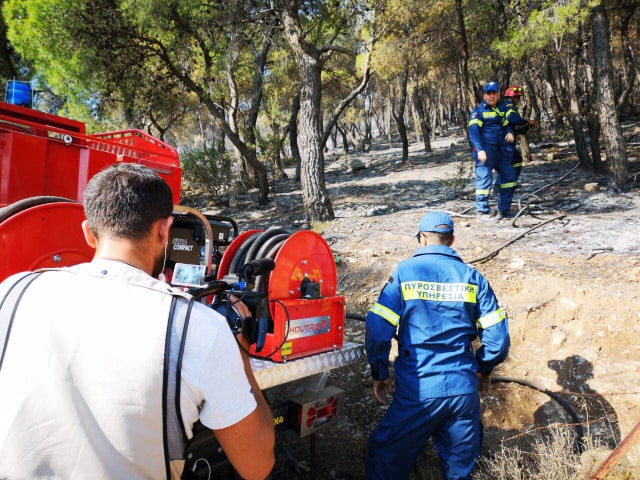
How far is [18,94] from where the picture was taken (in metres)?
3.63

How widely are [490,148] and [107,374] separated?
6.42m

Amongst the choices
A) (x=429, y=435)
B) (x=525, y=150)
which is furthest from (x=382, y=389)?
(x=525, y=150)

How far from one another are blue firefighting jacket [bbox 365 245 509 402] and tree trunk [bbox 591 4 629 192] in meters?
6.39

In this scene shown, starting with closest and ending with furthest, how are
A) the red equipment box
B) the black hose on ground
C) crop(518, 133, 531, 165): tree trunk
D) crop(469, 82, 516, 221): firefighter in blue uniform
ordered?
the red equipment box
the black hose on ground
crop(469, 82, 516, 221): firefighter in blue uniform
crop(518, 133, 531, 165): tree trunk

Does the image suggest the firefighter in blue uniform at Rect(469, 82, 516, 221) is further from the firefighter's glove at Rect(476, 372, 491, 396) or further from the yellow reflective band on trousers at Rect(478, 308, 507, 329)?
the yellow reflective band on trousers at Rect(478, 308, 507, 329)

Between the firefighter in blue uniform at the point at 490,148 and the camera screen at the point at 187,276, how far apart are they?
5448 millimetres

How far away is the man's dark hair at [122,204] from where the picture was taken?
1.26 metres

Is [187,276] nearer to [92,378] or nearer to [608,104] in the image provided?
[92,378]

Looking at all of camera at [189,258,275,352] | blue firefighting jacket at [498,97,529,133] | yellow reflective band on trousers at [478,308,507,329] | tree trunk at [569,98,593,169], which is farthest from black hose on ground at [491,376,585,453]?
tree trunk at [569,98,593,169]

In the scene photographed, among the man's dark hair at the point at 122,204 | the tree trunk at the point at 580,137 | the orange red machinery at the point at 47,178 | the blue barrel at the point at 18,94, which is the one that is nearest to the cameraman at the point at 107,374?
the man's dark hair at the point at 122,204

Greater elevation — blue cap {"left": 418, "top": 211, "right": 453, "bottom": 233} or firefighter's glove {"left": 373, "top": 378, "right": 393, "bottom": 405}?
blue cap {"left": 418, "top": 211, "right": 453, "bottom": 233}

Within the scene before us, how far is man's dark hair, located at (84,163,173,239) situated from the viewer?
4.13ft

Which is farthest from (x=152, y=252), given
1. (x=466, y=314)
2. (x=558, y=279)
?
(x=558, y=279)

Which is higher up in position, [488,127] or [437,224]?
[488,127]
